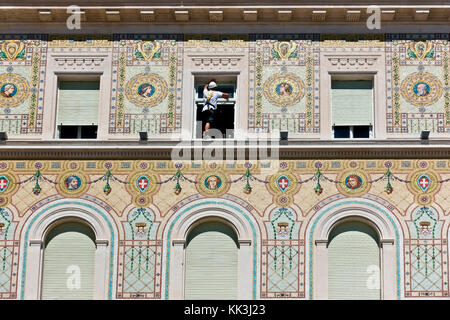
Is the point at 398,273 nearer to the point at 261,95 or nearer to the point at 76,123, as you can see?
the point at 261,95

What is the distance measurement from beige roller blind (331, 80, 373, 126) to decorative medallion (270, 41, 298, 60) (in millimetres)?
1135

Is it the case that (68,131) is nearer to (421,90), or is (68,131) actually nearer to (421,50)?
(421,90)

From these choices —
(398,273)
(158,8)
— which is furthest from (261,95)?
(398,273)

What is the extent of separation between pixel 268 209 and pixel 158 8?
538 centimetres

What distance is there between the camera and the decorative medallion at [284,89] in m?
29.8

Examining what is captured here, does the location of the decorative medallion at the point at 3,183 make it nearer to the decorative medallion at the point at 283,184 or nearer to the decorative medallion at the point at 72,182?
the decorative medallion at the point at 72,182

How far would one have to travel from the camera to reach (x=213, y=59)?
30.2 m

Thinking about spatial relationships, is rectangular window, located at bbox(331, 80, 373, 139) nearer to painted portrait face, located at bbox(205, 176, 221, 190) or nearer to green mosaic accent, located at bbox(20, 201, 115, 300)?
painted portrait face, located at bbox(205, 176, 221, 190)

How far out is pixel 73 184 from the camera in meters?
29.1

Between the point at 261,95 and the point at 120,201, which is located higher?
the point at 261,95

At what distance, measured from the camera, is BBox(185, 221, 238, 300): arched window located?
28469 millimetres

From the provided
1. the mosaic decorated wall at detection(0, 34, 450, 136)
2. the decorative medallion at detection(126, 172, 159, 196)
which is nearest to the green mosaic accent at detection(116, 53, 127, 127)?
the mosaic decorated wall at detection(0, 34, 450, 136)

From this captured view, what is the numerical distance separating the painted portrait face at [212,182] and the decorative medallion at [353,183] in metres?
2.63
